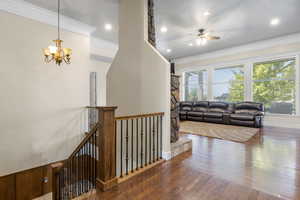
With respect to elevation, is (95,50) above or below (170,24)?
below

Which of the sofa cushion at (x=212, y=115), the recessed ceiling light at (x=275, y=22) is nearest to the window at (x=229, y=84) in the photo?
the sofa cushion at (x=212, y=115)

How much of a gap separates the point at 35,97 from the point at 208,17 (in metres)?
5.11

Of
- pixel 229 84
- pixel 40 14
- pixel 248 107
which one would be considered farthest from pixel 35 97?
pixel 229 84

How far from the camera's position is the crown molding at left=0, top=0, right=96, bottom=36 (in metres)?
3.50

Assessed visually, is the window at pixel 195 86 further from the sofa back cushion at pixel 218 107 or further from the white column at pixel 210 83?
the sofa back cushion at pixel 218 107

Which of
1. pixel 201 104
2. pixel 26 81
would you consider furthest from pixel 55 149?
pixel 201 104

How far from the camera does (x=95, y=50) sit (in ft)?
19.6

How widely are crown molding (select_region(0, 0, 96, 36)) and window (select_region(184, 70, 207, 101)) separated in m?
5.76

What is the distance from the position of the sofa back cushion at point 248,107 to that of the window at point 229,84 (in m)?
0.68

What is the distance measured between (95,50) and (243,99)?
6642 mm

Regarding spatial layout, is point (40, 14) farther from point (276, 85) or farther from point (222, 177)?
A: point (276, 85)

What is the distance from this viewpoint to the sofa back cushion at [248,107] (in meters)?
5.80

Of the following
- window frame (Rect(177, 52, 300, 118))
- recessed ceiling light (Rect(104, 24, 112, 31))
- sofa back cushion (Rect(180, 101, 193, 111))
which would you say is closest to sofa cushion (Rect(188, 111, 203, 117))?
sofa back cushion (Rect(180, 101, 193, 111))

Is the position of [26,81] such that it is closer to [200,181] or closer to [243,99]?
[200,181]
